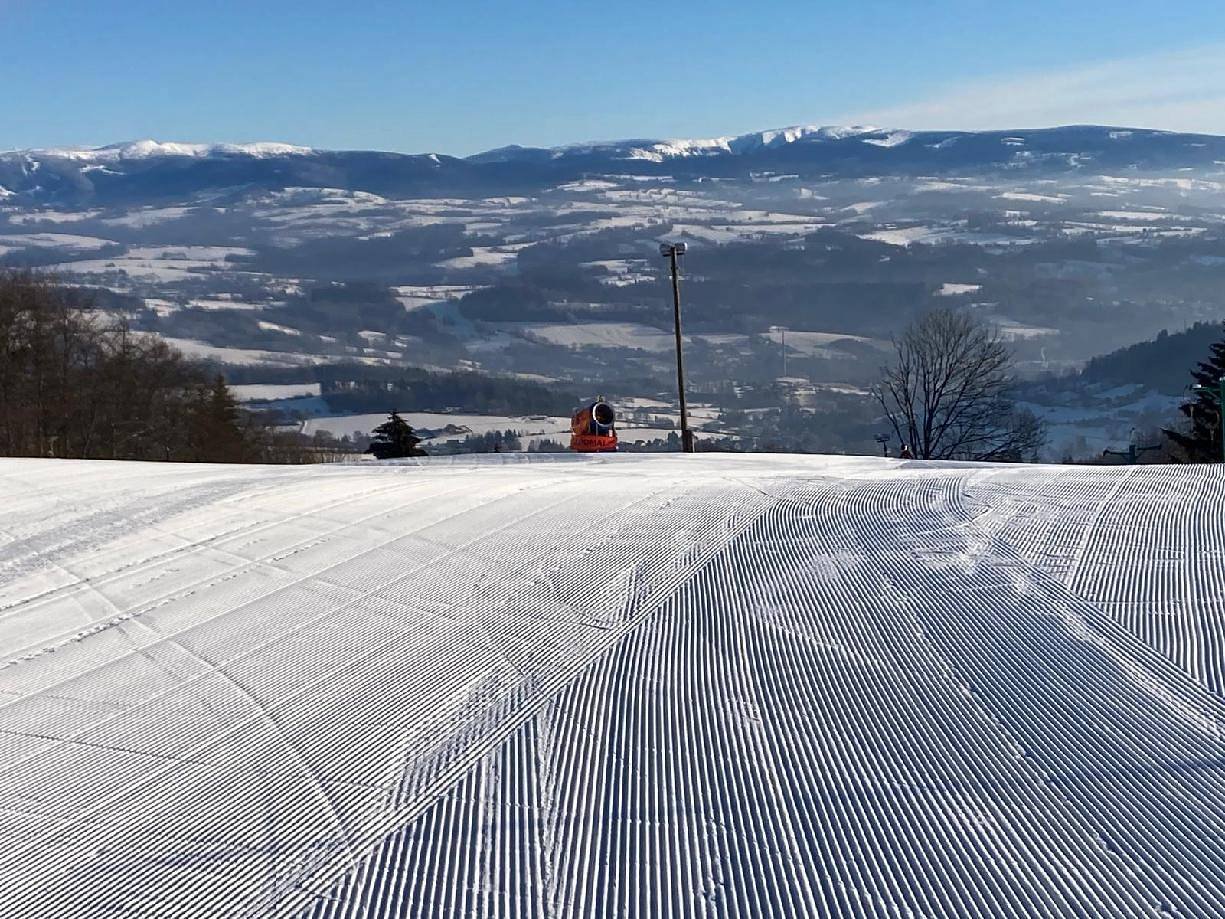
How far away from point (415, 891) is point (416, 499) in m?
6.97

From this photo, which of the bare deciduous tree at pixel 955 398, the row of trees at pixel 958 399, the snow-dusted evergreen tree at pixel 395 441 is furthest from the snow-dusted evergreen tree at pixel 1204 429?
the snow-dusted evergreen tree at pixel 395 441

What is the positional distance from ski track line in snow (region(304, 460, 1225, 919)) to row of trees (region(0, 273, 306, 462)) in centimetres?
3523

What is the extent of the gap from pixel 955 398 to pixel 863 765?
43739 millimetres

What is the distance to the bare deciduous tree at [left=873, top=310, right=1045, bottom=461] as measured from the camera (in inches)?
1777

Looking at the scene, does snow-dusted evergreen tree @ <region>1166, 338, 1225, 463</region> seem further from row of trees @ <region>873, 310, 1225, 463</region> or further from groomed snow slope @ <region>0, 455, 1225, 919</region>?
groomed snow slope @ <region>0, 455, 1225, 919</region>

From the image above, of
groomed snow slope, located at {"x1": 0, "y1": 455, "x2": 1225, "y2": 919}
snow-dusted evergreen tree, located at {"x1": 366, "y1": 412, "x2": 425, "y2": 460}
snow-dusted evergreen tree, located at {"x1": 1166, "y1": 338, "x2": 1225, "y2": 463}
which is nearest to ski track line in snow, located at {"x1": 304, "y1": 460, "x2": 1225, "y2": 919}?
groomed snow slope, located at {"x1": 0, "y1": 455, "x2": 1225, "y2": 919}

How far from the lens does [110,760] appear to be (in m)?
5.05

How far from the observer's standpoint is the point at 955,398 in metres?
46.8

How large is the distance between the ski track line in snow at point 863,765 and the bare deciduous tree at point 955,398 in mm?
38017

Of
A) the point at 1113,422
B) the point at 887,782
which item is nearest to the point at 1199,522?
the point at 887,782

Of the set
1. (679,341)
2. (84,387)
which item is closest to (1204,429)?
(679,341)

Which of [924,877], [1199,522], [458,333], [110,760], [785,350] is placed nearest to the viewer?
[924,877]

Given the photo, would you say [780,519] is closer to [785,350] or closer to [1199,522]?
[1199,522]

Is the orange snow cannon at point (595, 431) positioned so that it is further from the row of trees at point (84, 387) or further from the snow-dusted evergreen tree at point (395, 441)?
the row of trees at point (84, 387)
